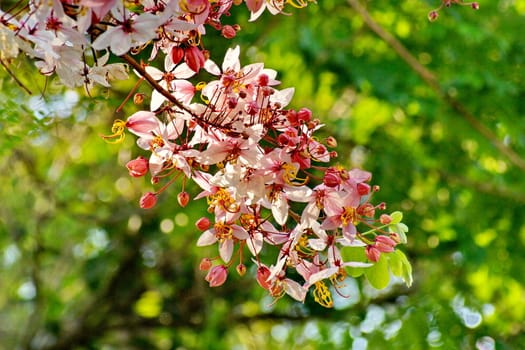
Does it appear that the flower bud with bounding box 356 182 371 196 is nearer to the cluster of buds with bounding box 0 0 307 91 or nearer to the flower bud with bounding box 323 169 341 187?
the flower bud with bounding box 323 169 341 187

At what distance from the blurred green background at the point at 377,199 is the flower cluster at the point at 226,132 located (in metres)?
0.90

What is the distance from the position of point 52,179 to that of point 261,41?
57.9 inches

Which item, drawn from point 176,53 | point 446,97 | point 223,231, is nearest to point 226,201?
point 223,231

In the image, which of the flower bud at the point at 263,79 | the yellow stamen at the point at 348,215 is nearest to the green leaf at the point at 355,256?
the yellow stamen at the point at 348,215

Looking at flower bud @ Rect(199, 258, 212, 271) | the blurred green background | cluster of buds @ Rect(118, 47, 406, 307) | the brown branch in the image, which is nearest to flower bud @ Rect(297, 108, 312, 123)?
cluster of buds @ Rect(118, 47, 406, 307)

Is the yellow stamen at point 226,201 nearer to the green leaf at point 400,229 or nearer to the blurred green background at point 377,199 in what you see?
the green leaf at point 400,229

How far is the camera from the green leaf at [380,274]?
0.91 m

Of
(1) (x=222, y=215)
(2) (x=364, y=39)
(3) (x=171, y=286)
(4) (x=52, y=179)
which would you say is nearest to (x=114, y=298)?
(3) (x=171, y=286)

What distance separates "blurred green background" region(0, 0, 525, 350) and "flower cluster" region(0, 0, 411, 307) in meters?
0.90

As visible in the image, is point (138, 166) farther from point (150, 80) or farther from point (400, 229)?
point (400, 229)

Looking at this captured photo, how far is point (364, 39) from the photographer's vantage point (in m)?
3.08

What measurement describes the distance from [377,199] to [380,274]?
5.28ft

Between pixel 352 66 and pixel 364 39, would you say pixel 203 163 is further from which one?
pixel 364 39

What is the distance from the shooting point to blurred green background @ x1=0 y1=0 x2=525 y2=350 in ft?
8.44
